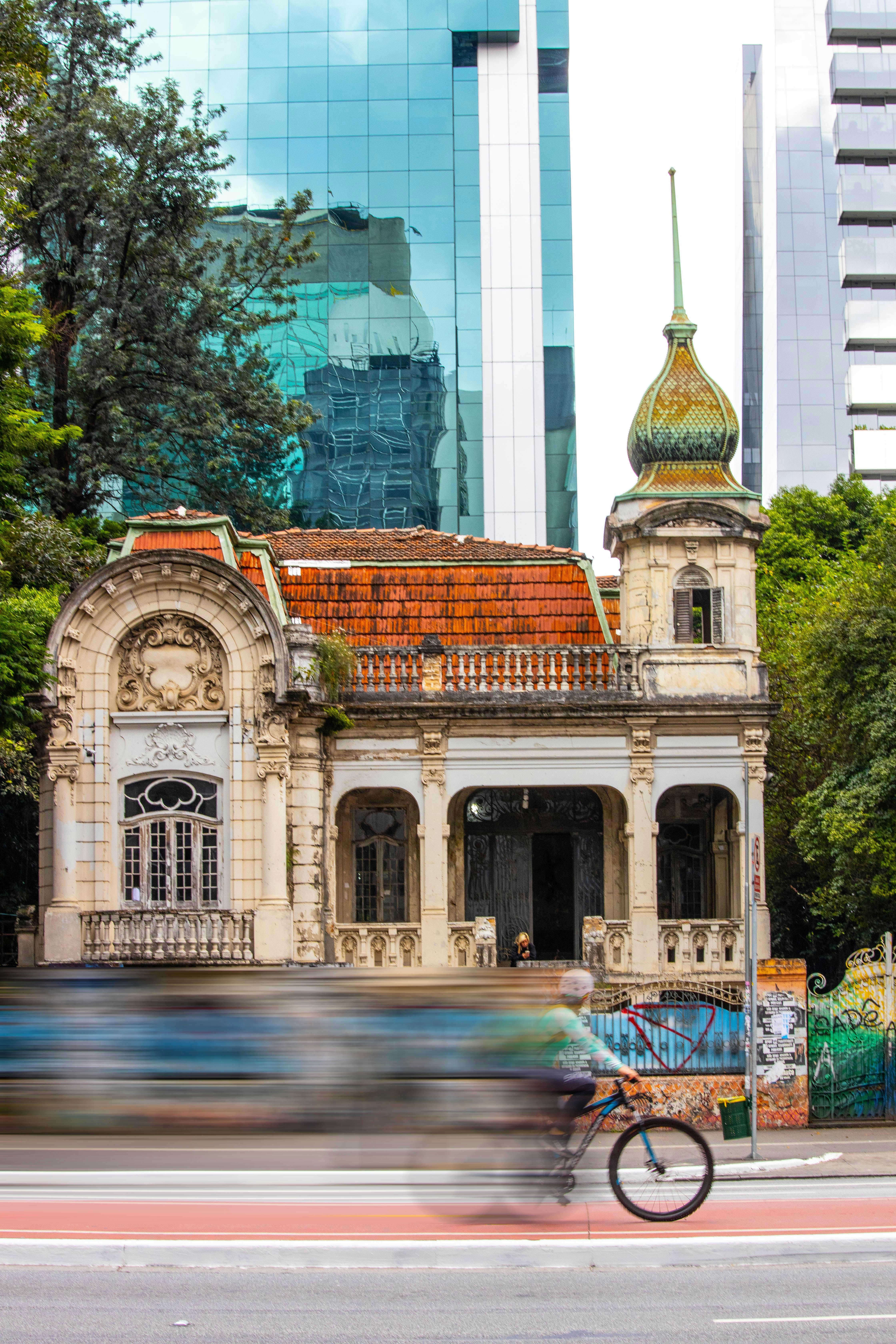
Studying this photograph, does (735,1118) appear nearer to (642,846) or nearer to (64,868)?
(642,846)

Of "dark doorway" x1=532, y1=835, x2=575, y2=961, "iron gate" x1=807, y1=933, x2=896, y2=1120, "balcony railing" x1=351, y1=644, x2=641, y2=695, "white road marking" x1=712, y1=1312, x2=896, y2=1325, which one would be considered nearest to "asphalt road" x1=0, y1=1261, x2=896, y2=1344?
"white road marking" x1=712, y1=1312, x2=896, y2=1325

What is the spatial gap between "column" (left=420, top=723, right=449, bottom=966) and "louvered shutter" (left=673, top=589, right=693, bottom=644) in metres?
4.45

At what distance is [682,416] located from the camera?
30.0 meters

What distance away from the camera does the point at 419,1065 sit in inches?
509

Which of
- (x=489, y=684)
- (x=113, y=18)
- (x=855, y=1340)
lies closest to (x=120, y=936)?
(x=489, y=684)

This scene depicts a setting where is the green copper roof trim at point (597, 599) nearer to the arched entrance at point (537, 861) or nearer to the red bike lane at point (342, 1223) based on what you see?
the arched entrance at point (537, 861)

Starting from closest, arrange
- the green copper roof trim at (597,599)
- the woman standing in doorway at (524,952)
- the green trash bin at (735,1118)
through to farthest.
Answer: the green trash bin at (735,1118), the woman standing in doorway at (524,952), the green copper roof trim at (597,599)

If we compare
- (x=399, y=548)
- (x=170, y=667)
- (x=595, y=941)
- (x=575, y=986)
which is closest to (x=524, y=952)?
(x=595, y=941)

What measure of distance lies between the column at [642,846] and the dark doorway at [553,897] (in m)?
2.54

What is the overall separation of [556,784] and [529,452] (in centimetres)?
3813

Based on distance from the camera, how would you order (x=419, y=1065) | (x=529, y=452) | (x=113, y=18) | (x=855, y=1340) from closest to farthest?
(x=855, y=1340), (x=419, y=1065), (x=113, y=18), (x=529, y=452)

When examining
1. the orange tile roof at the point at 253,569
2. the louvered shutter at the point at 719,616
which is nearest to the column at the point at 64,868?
the orange tile roof at the point at 253,569

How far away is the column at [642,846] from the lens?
28047mm

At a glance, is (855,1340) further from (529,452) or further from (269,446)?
(529,452)
